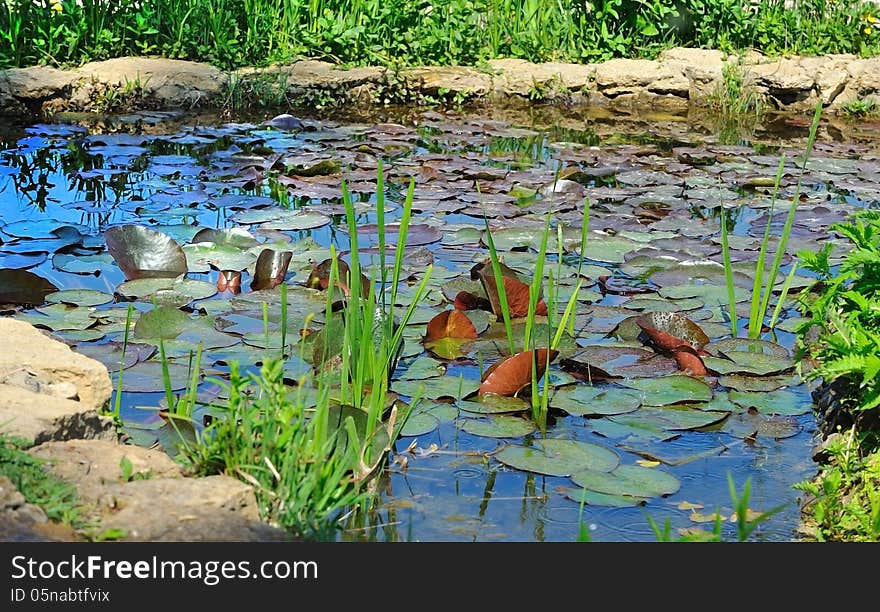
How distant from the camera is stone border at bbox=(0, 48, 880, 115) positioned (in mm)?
6602

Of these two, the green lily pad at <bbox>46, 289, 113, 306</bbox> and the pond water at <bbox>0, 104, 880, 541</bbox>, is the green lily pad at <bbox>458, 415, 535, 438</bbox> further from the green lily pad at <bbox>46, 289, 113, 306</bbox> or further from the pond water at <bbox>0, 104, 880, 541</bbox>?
the green lily pad at <bbox>46, 289, 113, 306</bbox>

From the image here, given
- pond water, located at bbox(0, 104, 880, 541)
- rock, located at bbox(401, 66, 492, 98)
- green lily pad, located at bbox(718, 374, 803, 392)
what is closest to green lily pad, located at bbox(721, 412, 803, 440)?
pond water, located at bbox(0, 104, 880, 541)

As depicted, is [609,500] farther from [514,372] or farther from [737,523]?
[514,372]

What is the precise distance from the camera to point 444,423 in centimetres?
251

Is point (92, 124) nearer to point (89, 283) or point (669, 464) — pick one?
point (89, 283)

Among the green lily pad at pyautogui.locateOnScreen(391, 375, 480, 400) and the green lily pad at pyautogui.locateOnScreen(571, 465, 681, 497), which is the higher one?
the green lily pad at pyautogui.locateOnScreen(391, 375, 480, 400)

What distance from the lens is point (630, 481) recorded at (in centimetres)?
224

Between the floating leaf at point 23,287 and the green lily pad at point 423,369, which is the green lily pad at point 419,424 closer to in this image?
the green lily pad at point 423,369

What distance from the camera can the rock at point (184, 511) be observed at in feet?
4.94

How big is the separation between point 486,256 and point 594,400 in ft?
3.92

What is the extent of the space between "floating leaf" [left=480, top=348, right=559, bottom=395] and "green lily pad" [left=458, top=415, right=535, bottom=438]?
0.11 m

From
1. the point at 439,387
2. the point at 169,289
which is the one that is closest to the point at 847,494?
the point at 439,387

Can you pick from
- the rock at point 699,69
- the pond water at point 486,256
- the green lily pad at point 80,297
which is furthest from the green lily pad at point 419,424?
the rock at point 699,69
